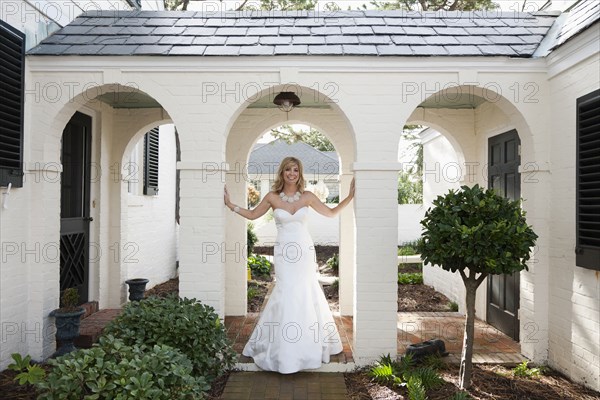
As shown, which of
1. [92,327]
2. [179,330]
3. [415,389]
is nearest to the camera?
[415,389]

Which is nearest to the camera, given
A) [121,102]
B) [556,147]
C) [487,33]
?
[556,147]

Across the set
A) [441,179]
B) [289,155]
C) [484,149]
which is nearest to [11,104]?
[484,149]

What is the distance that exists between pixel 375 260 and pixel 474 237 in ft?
4.07

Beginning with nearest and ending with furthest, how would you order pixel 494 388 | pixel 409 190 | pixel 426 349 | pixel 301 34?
pixel 494 388 < pixel 426 349 < pixel 301 34 < pixel 409 190

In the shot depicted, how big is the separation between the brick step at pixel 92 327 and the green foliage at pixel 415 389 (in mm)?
3607

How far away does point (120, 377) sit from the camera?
3.13 m

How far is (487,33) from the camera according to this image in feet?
17.9

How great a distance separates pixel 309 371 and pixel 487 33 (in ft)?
14.4

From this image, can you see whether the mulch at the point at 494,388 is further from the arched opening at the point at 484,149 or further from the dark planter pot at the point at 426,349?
the arched opening at the point at 484,149

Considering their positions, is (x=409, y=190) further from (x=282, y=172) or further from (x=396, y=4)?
(x=282, y=172)

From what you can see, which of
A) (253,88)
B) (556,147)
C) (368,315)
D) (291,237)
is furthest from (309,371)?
(556,147)

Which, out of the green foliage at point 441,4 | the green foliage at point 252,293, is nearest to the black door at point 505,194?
the green foliage at point 252,293

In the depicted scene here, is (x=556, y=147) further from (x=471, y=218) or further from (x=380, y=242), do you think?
(x=380, y=242)

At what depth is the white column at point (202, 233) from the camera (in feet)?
16.6
